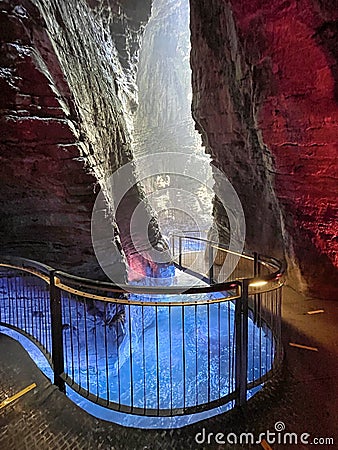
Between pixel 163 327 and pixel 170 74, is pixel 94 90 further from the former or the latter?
pixel 170 74

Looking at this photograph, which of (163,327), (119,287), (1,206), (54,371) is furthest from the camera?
(163,327)

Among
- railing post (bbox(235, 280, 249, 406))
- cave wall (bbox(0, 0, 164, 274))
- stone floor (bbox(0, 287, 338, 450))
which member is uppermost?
cave wall (bbox(0, 0, 164, 274))

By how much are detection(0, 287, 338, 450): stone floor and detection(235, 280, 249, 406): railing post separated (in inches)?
6.7

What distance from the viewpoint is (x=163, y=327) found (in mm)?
10258

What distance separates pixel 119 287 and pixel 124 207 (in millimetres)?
8222

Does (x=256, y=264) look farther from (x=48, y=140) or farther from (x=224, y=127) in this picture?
(x=224, y=127)

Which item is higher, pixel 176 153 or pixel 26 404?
pixel 176 153

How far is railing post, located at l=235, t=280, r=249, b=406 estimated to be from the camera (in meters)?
3.60

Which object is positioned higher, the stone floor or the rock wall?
the rock wall

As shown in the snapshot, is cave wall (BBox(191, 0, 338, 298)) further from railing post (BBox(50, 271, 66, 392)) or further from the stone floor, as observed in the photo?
railing post (BBox(50, 271, 66, 392))

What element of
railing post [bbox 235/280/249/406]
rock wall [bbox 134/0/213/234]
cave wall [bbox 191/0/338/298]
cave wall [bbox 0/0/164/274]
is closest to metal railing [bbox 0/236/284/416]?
railing post [bbox 235/280/249/406]

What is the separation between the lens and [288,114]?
6.59 metres

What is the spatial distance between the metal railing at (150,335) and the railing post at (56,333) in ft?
0.03

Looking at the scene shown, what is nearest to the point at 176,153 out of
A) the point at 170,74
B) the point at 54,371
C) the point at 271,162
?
the point at 170,74
